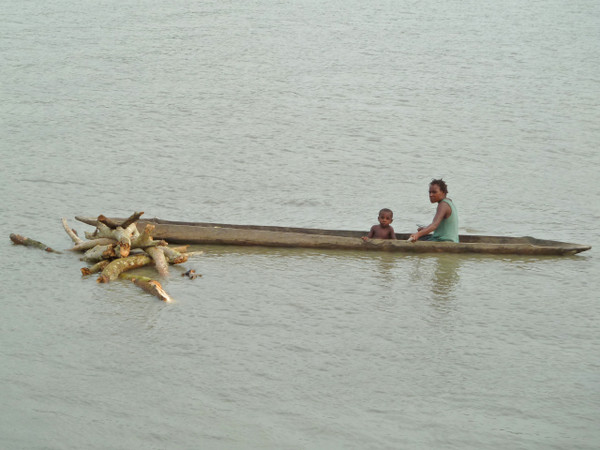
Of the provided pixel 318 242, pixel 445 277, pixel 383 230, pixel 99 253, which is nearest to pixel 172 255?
pixel 99 253

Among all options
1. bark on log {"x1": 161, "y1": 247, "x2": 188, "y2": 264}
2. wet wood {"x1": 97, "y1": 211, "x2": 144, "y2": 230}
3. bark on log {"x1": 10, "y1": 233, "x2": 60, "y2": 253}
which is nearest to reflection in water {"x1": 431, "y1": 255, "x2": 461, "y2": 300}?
bark on log {"x1": 161, "y1": 247, "x2": 188, "y2": 264}

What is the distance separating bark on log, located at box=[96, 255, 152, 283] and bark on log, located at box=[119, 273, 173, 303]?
168 millimetres

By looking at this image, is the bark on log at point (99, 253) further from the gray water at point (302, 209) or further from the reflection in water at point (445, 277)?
the reflection in water at point (445, 277)

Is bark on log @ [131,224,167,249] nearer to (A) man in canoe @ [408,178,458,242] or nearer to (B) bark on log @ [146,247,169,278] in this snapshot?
(B) bark on log @ [146,247,169,278]

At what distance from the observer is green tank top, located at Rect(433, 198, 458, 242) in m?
7.72

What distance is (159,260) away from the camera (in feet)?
23.2

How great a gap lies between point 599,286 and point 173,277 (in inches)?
137

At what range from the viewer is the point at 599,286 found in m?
7.36

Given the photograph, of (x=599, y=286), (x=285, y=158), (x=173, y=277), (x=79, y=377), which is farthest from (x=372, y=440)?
(x=285, y=158)

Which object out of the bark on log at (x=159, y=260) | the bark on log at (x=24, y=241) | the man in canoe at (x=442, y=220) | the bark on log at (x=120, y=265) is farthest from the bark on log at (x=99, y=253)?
the man in canoe at (x=442, y=220)

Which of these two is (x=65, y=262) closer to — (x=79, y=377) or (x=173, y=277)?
(x=173, y=277)

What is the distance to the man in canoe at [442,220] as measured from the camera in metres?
7.63

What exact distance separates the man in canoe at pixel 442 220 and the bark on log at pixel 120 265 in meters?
2.25

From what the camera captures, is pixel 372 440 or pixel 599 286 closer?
pixel 372 440
